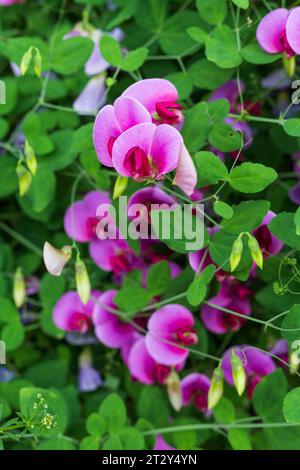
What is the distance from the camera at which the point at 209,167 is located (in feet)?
3.92

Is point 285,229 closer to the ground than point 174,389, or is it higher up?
higher up

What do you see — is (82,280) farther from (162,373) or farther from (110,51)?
(110,51)

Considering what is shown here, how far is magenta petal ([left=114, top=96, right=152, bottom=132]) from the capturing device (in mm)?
1100

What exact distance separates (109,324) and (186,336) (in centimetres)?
21

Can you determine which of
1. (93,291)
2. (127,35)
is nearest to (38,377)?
(93,291)

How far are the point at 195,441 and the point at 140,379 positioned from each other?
6.9 inches

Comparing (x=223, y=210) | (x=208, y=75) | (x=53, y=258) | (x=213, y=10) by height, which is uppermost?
(x=213, y=10)

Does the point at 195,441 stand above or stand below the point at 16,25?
below

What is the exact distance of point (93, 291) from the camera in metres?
1.63

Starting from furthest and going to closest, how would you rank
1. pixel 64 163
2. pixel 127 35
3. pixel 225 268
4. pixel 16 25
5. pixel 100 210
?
pixel 16 25 → pixel 127 35 → pixel 64 163 → pixel 100 210 → pixel 225 268

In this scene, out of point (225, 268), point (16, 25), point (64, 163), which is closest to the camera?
point (225, 268)

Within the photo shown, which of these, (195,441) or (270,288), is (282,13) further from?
(195,441)

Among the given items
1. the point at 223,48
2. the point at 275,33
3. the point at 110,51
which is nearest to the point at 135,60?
the point at 110,51

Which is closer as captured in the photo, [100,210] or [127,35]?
[100,210]
